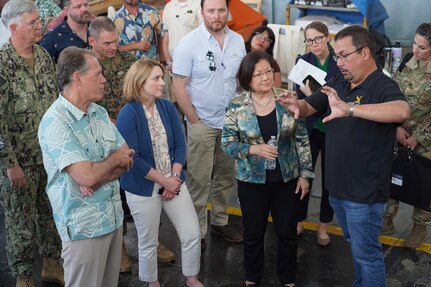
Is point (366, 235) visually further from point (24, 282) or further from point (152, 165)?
point (24, 282)

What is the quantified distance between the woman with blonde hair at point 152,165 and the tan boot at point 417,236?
2.00 m

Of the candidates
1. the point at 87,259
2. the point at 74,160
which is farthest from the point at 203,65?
the point at 87,259

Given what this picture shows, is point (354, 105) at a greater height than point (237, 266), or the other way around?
point (354, 105)

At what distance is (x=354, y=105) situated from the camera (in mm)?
3379

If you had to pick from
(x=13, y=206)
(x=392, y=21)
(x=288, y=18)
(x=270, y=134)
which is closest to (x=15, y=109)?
(x=13, y=206)

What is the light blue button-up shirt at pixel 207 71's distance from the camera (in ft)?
15.9

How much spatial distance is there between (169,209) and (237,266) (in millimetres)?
1008

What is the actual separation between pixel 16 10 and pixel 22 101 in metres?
0.68

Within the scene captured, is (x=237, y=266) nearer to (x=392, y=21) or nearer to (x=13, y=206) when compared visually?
(x=13, y=206)

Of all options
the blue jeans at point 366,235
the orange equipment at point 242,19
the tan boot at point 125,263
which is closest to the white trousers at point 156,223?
the tan boot at point 125,263

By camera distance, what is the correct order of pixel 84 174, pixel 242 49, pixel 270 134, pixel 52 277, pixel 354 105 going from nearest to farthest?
1. pixel 84 174
2. pixel 354 105
3. pixel 270 134
4. pixel 52 277
5. pixel 242 49

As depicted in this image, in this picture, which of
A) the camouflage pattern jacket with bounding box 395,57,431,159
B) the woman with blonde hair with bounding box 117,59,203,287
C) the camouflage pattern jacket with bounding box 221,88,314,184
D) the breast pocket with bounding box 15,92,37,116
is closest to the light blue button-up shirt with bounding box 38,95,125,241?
the woman with blonde hair with bounding box 117,59,203,287

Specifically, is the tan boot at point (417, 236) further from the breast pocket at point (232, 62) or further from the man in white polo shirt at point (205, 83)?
the breast pocket at point (232, 62)

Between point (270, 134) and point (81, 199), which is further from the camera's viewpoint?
point (270, 134)
